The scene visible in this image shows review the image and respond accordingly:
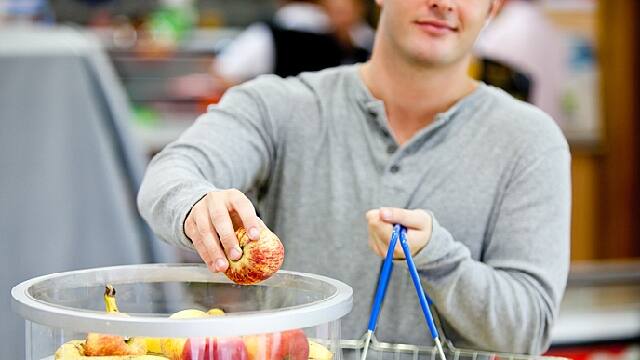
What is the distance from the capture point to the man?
1676 millimetres

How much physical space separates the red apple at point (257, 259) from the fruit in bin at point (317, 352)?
110mm

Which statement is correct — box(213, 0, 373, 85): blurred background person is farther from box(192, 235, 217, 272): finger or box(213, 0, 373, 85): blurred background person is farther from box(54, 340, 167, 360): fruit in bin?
box(54, 340, 167, 360): fruit in bin

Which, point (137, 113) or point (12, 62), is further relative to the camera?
point (137, 113)

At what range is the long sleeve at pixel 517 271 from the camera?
161cm

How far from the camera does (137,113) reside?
6.47m

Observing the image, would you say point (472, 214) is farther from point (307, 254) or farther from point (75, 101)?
point (75, 101)

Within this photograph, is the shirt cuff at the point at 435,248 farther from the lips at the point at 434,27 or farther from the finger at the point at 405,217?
the lips at the point at 434,27

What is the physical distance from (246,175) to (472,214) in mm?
390

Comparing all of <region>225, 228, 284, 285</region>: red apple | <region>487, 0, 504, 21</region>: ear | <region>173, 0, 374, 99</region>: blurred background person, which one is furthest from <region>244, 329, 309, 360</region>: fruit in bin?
<region>173, 0, 374, 99</region>: blurred background person

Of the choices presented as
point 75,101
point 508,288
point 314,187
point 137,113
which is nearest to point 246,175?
point 314,187

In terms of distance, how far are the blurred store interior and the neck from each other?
27.0 inches

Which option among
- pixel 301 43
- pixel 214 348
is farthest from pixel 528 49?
pixel 214 348

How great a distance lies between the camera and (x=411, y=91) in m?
1.82

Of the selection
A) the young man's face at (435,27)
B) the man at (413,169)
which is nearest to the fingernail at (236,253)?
the man at (413,169)
